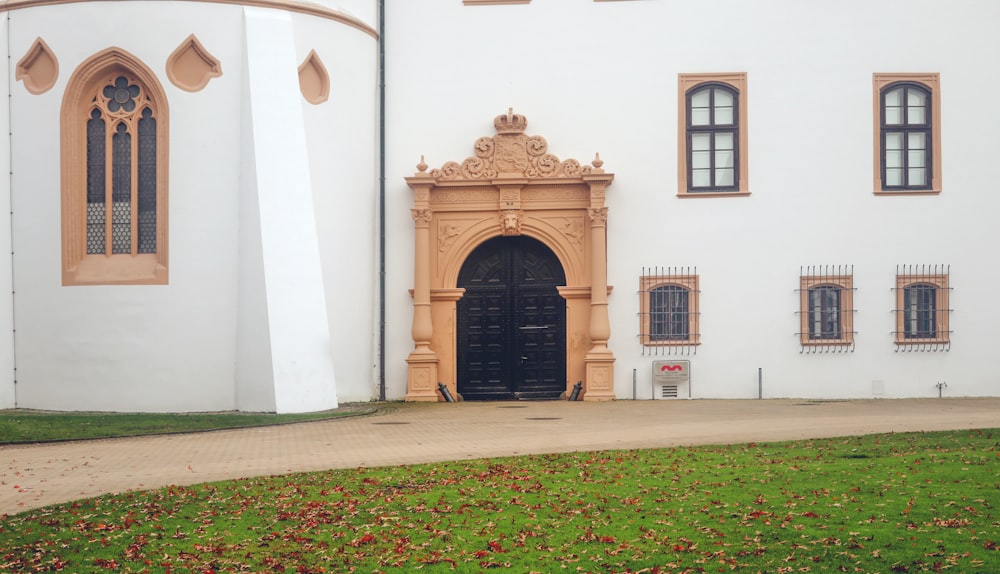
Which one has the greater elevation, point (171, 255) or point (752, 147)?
point (752, 147)

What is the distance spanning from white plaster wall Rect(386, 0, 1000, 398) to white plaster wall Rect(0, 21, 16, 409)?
6312mm

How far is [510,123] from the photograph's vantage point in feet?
71.2

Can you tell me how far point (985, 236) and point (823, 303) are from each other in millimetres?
3201

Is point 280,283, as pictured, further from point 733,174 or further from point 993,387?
point 993,387

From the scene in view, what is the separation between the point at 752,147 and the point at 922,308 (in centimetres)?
422

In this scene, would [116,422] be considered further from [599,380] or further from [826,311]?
[826,311]

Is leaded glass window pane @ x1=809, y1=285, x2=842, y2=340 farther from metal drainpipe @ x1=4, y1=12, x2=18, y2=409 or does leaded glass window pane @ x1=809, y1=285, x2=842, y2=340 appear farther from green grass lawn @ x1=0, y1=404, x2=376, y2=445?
metal drainpipe @ x1=4, y1=12, x2=18, y2=409

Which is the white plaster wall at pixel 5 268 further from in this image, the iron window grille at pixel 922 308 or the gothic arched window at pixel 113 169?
the iron window grille at pixel 922 308

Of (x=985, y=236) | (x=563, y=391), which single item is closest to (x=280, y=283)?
(x=563, y=391)

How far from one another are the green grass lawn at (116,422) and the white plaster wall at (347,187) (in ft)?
7.42

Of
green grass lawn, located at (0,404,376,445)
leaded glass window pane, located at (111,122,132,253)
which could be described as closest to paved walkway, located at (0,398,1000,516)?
green grass lawn, located at (0,404,376,445)

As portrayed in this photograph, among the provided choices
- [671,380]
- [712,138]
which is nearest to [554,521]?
[671,380]

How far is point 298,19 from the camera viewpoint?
20.2m

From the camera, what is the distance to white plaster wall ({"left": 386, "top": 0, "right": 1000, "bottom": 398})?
21844 millimetres
